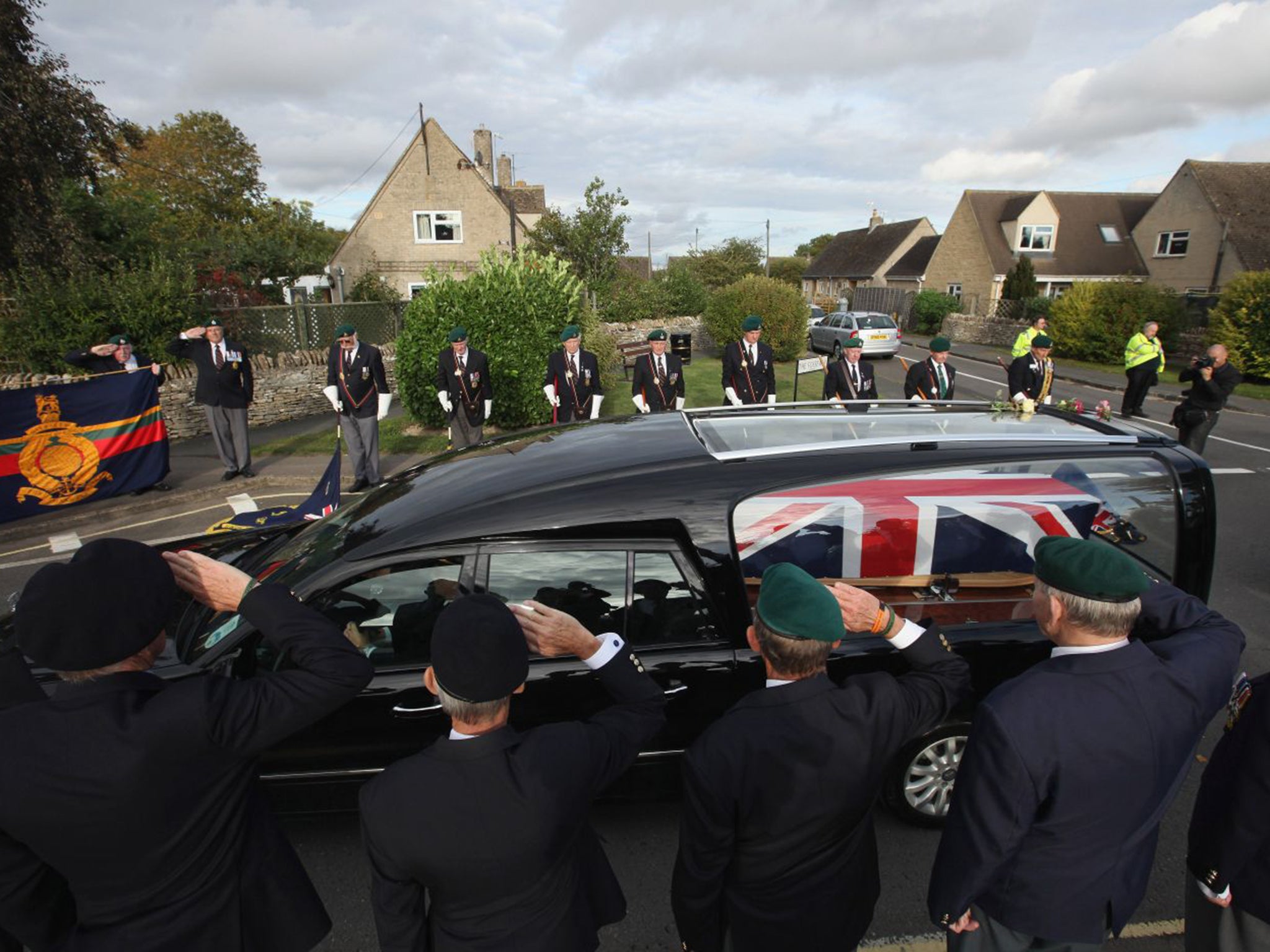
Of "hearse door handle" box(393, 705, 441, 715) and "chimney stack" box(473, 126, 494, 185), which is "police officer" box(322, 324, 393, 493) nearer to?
"hearse door handle" box(393, 705, 441, 715)

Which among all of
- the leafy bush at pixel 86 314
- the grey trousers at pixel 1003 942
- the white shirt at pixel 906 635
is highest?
the leafy bush at pixel 86 314

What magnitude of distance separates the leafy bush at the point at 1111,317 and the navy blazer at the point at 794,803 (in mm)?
25067

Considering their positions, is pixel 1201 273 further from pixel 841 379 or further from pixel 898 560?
pixel 898 560

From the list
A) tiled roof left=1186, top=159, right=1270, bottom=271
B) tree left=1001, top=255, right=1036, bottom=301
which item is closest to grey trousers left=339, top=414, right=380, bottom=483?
tree left=1001, top=255, right=1036, bottom=301

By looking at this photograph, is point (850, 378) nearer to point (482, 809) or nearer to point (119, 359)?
point (482, 809)

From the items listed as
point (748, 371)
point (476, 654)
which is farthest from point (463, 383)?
point (476, 654)

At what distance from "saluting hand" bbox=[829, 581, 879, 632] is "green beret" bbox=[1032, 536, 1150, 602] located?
447 millimetres

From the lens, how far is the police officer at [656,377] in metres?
8.84

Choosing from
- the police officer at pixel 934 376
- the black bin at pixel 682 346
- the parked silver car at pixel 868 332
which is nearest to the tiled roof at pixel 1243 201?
the parked silver car at pixel 868 332

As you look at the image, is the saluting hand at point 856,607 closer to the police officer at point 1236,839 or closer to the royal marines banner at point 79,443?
the police officer at point 1236,839

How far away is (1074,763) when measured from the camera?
1685 millimetres

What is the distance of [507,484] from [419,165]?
30.6 metres

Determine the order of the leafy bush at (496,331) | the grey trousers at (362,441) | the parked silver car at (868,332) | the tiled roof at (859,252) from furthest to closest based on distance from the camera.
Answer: the tiled roof at (859,252)
the parked silver car at (868,332)
the leafy bush at (496,331)
the grey trousers at (362,441)

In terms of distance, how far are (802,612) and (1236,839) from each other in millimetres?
1346
